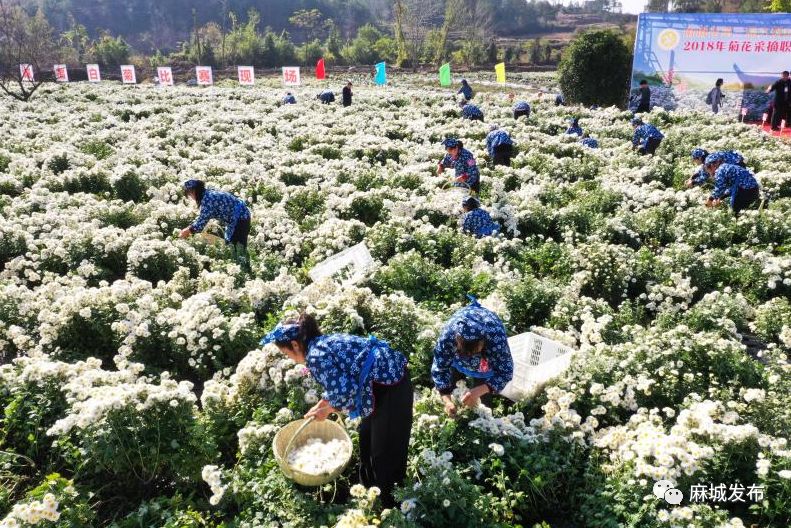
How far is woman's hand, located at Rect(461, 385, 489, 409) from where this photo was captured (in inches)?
180

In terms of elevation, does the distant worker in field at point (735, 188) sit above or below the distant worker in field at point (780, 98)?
below

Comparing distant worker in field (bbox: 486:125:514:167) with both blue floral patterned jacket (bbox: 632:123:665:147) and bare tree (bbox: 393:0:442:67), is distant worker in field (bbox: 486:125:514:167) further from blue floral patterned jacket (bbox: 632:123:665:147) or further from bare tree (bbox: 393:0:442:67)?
bare tree (bbox: 393:0:442:67)

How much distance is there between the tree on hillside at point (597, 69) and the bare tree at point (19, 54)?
2453 centimetres

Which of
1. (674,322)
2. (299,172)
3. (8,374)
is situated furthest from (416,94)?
A: (8,374)

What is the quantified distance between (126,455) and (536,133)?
15.0m

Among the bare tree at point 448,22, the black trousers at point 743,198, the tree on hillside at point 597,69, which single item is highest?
the bare tree at point 448,22

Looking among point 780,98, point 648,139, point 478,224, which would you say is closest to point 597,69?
point 780,98

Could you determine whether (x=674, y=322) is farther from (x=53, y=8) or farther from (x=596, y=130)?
(x=53, y=8)

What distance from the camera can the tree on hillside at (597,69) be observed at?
23406mm

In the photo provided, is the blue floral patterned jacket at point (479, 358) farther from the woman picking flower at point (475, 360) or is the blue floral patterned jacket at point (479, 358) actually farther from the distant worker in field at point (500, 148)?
the distant worker in field at point (500, 148)

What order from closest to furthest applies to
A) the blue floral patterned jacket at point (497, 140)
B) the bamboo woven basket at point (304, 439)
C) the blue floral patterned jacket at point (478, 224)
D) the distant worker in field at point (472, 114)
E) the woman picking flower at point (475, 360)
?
the bamboo woven basket at point (304, 439) < the woman picking flower at point (475, 360) < the blue floral patterned jacket at point (478, 224) < the blue floral patterned jacket at point (497, 140) < the distant worker in field at point (472, 114)

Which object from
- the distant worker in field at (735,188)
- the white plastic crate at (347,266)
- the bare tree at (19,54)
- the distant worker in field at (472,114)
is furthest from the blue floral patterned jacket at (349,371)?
the bare tree at (19,54)

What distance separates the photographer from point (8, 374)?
4957 millimetres

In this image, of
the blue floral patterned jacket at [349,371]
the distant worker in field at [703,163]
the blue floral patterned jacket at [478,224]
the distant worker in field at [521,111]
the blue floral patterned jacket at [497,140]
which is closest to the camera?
the blue floral patterned jacket at [349,371]
